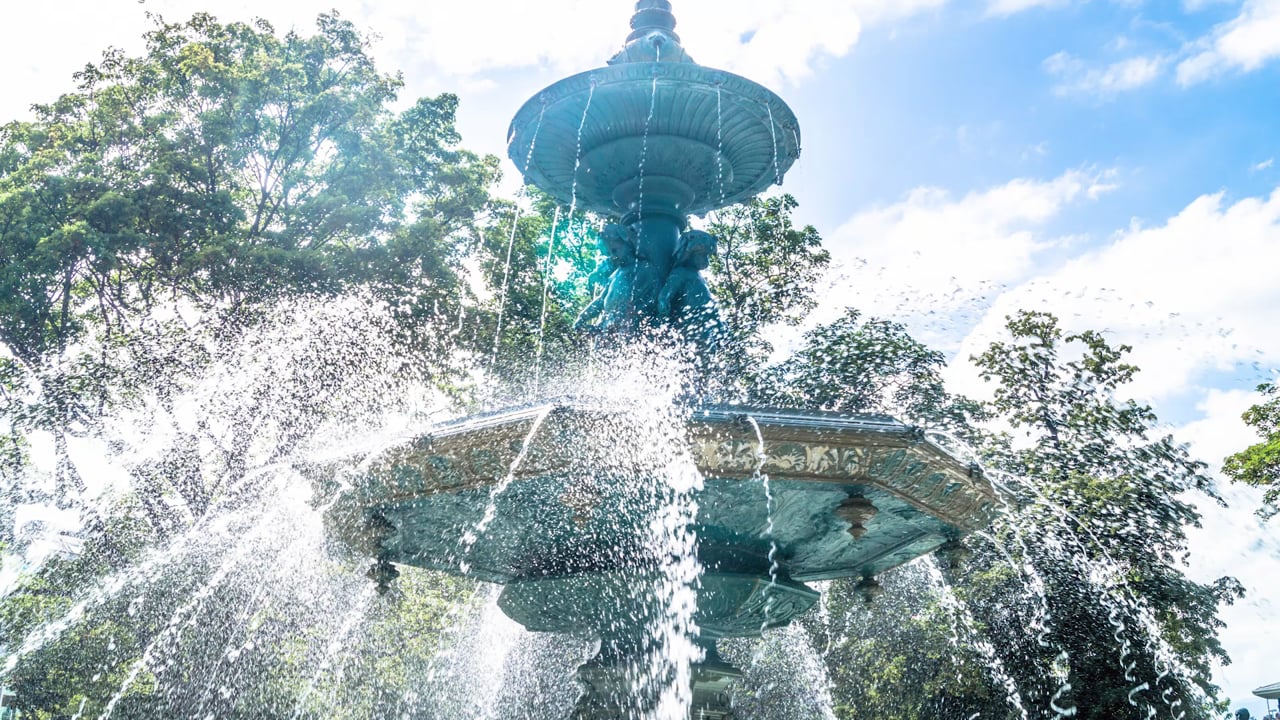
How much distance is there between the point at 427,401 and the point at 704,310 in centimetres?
910

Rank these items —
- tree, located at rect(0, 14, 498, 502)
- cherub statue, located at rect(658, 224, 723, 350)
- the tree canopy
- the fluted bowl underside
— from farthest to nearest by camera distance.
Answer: tree, located at rect(0, 14, 498, 502), the tree canopy, the fluted bowl underside, cherub statue, located at rect(658, 224, 723, 350)

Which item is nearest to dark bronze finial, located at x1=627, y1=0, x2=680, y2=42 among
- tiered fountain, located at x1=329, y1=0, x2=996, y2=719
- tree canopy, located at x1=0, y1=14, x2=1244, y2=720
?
tiered fountain, located at x1=329, y1=0, x2=996, y2=719

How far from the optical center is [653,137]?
686 cm

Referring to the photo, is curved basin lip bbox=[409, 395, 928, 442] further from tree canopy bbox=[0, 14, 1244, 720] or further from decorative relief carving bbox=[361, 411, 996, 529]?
tree canopy bbox=[0, 14, 1244, 720]

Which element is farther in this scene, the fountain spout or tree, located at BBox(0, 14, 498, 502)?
tree, located at BBox(0, 14, 498, 502)

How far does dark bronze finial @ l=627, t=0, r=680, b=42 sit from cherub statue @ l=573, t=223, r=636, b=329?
188 centimetres

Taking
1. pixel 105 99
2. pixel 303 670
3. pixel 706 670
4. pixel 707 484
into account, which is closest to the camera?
pixel 707 484

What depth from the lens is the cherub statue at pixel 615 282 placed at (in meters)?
6.43

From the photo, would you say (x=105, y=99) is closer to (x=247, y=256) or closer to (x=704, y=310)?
(x=247, y=256)

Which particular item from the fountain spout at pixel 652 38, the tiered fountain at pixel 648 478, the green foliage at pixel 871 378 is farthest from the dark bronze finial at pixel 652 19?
the green foliage at pixel 871 378

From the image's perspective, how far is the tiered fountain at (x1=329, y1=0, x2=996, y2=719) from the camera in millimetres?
4523

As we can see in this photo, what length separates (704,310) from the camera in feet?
20.8

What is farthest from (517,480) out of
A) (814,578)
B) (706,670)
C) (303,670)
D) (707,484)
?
(303,670)

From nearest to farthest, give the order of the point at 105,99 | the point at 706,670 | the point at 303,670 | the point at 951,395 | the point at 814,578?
the point at 706,670 → the point at 814,578 → the point at 303,670 → the point at 105,99 → the point at 951,395
